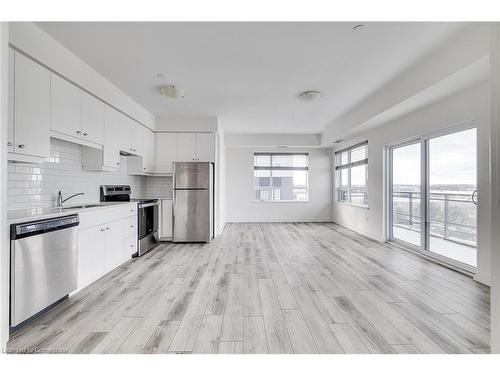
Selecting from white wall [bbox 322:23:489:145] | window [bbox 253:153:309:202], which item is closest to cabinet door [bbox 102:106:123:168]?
white wall [bbox 322:23:489:145]

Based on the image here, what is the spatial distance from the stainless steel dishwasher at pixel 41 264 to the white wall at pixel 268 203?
5187mm

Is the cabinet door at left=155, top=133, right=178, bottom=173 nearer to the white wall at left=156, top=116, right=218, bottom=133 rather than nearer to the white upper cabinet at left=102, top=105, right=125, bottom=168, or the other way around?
the white wall at left=156, top=116, right=218, bottom=133

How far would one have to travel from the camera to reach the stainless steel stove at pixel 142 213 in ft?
12.4

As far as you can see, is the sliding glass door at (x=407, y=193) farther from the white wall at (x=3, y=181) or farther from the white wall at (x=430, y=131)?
the white wall at (x=3, y=181)

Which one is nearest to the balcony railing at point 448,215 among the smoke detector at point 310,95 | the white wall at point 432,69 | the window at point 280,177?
the white wall at point 432,69

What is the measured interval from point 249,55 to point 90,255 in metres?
2.96

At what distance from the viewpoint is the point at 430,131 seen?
354 cm

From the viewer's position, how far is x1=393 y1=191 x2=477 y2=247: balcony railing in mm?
3109

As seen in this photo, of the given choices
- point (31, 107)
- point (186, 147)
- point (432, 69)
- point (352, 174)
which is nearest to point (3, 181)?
point (31, 107)

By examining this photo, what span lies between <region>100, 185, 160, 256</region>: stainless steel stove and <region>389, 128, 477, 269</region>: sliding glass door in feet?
15.4

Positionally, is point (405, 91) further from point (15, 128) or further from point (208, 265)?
point (15, 128)
